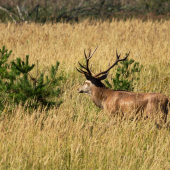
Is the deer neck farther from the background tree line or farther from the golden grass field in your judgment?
the background tree line

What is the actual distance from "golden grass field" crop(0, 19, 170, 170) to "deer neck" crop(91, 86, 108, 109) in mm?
156

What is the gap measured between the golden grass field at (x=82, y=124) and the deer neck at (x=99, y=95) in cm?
16

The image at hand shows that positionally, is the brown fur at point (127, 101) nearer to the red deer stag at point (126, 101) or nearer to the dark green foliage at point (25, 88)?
the red deer stag at point (126, 101)

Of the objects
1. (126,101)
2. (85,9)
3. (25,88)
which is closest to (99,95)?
(126,101)

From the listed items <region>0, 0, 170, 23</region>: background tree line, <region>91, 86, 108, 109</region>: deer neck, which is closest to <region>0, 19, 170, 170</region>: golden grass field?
<region>91, 86, 108, 109</region>: deer neck

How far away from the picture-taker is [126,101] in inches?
184

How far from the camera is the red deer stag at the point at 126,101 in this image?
4.41m

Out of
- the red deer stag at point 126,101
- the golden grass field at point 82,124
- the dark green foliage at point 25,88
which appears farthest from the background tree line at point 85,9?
the dark green foliage at point 25,88

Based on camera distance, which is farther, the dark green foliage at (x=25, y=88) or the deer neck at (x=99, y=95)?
the deer neck at (x=99, y=95)

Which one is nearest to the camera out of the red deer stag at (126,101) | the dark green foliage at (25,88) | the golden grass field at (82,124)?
the golden grass field at (82,124)

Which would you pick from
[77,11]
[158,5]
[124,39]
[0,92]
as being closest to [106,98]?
[0,92]

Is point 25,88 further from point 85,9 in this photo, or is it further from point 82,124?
point 85,9

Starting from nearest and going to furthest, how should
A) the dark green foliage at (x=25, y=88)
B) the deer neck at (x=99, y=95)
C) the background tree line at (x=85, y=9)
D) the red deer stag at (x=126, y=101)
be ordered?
the red deer stag at (x=126, y=101), the dark green foliage at (x=25, y=88), the deer neck at (x=99, y=95), the background tree line at (x=85, y=9)

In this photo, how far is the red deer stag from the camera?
174 inches
